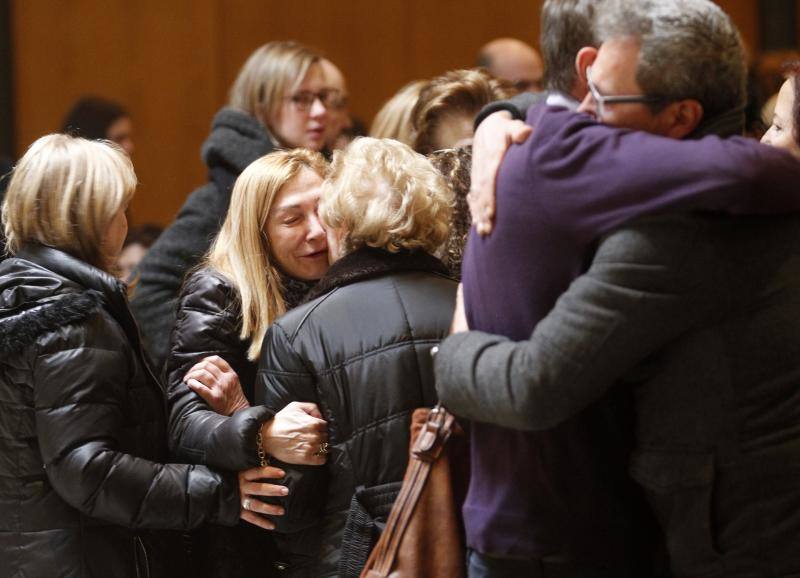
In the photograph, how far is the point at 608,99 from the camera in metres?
1.65

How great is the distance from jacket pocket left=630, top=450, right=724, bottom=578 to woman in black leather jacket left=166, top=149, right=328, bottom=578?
33.9 inches

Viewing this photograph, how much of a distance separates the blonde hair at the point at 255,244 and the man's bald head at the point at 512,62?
186cm

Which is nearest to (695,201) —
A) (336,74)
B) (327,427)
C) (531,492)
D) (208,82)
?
(531,492)

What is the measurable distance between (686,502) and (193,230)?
231cm

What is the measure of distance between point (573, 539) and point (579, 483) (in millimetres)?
83

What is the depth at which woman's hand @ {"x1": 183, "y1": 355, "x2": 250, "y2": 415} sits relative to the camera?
8.09ft

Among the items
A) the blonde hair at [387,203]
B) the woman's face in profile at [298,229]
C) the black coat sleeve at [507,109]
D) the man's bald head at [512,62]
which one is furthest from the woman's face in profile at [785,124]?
the man's bald head at [512,62]

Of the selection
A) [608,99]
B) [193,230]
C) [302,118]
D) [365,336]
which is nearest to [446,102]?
[302,118]

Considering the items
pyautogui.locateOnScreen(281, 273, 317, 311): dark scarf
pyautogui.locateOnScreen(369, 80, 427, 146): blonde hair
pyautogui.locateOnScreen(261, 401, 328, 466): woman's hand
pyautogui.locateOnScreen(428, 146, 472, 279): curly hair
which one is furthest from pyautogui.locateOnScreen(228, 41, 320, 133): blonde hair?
pyautogui.locateOnScreen(261, 401, 328, 466): woman's hand

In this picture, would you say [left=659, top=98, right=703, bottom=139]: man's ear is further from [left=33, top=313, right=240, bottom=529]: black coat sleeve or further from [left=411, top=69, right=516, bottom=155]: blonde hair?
[left=411, top=69, right=516, bottom=155]: blonde hair

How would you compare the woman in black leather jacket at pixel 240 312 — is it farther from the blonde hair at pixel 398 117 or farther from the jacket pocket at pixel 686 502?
the jacket pocket at pixel 686 502

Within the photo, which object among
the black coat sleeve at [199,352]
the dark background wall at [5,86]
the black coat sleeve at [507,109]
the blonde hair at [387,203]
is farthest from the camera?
the dark background wall at [5,86]

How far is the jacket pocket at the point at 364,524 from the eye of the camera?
2.07m

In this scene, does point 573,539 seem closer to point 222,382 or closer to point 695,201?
point 695,201
